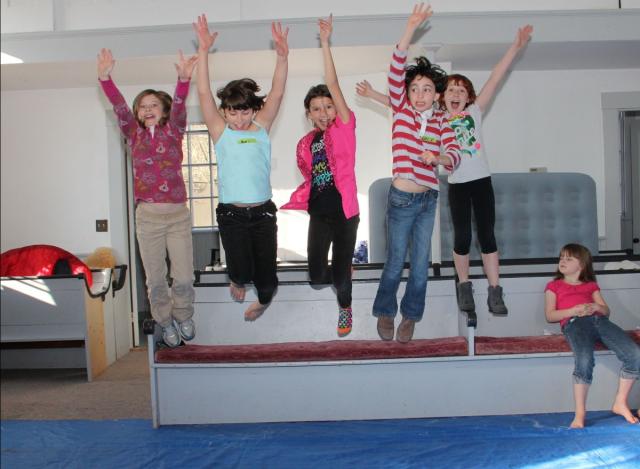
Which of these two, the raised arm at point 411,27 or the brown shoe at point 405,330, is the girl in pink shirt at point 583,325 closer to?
the brown shoe at point 405,330

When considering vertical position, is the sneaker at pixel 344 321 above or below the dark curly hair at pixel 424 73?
below

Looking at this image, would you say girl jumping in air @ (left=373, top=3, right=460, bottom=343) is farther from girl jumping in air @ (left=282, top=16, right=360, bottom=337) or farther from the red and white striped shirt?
girl jumping in air @ (left=282, top=16, right=360, bottom=337)

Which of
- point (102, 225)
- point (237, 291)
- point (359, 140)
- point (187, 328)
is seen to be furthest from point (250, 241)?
point (102, 225)

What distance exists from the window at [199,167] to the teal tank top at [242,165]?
4.01m

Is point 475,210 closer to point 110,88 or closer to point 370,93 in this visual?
point 370,93

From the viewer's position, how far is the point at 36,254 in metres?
5.07

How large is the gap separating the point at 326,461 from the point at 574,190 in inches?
158

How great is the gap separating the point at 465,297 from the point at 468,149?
0.85 m

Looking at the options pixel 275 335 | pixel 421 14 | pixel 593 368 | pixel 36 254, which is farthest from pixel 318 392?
pixel 36 254

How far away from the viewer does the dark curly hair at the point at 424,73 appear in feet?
11.5

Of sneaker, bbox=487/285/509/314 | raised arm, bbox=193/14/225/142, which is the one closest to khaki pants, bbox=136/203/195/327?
raised arm, bbox=193/14/225/142

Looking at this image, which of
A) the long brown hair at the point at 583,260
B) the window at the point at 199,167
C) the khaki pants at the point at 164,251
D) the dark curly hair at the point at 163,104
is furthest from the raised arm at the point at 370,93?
the window at the point at 199,167

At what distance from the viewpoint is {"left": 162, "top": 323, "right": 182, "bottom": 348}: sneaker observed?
3.81 m

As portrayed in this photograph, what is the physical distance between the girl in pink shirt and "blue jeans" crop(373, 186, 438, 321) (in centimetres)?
88
